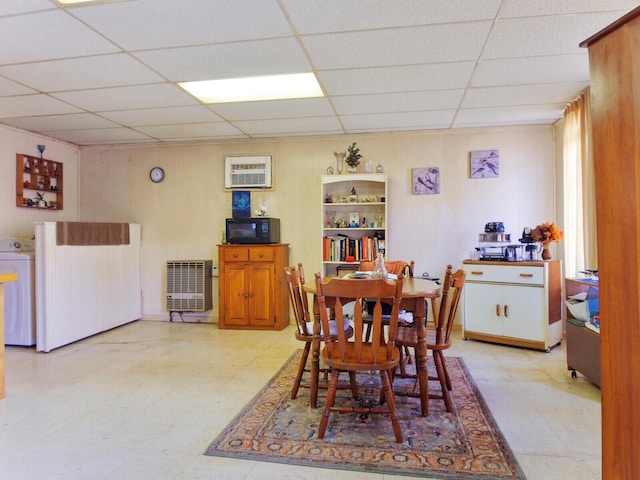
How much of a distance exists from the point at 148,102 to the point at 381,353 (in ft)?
10.5

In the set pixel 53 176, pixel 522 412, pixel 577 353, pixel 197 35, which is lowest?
pixel 522 412

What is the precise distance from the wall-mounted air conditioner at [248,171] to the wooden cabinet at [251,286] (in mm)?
897

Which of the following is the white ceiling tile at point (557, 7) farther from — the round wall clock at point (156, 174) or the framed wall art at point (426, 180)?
the round wall clock at point (156, 174)

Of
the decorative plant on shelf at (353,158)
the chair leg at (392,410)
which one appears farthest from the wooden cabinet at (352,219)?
the chair leg at (392,410)

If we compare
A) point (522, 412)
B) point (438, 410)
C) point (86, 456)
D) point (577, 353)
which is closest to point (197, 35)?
point (86, 456)

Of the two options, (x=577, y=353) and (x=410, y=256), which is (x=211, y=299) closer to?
(x=410, y=256)

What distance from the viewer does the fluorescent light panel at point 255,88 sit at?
333 cm

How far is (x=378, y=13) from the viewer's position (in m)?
2.25

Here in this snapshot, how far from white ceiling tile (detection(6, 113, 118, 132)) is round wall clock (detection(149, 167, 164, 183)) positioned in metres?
0.95

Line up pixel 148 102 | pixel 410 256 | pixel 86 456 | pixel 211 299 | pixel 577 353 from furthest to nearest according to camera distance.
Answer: pixel 211 299
pixel 410 256
pixel 148 102
pixel 577 353
pixel 86 456

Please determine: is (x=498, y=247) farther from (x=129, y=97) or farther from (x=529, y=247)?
(x=129, y=97)

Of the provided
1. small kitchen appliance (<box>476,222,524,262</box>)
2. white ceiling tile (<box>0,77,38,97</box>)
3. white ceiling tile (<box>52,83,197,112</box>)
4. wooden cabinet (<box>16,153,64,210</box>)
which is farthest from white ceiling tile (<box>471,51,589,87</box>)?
wooden cabinet (<box>16,153,64,210</box>)

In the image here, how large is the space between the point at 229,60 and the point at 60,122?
272 centimetres

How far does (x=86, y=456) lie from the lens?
2006mm
